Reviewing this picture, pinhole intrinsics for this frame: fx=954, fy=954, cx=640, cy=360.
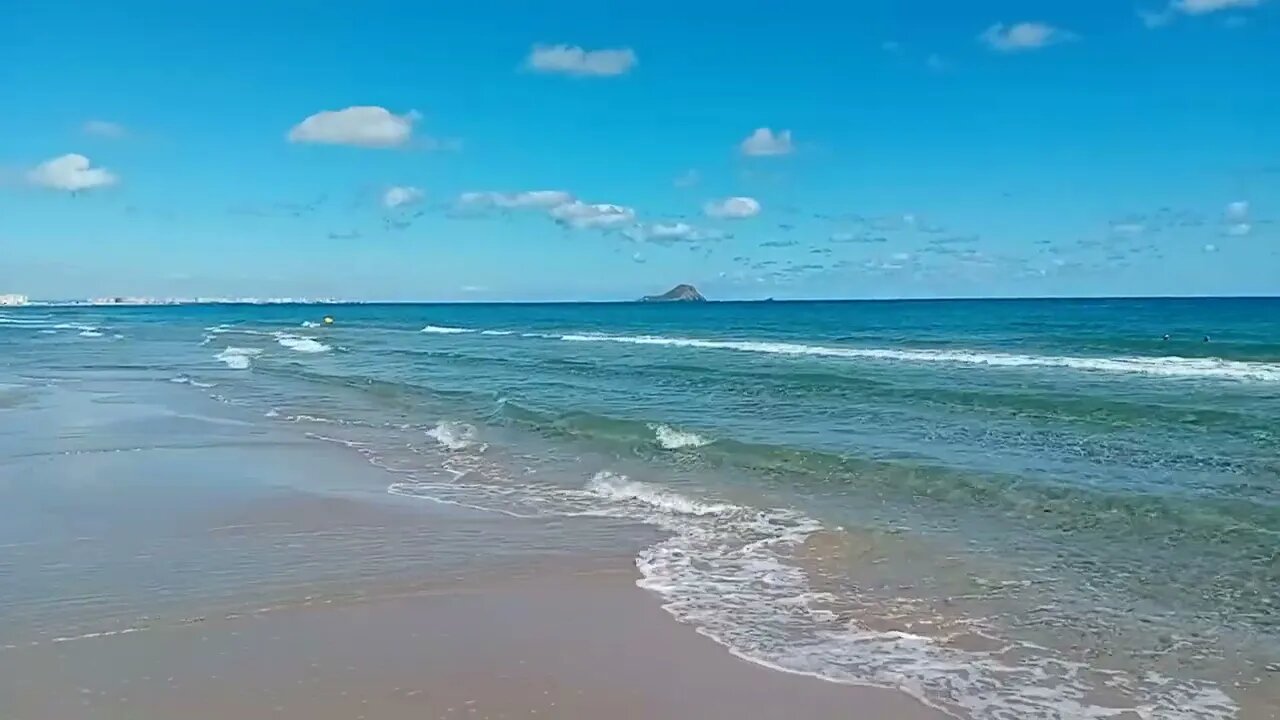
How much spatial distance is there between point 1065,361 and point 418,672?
2933 cm

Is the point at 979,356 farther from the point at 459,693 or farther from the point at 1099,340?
the point at 459,693

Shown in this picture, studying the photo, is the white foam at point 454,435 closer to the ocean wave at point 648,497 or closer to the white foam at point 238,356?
the ocean wave at point 648,497

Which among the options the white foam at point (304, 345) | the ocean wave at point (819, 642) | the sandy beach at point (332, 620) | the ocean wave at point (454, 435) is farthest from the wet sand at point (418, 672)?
the white foam at point (304, 345)

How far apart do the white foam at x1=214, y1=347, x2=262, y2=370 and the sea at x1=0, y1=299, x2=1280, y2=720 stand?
533 centimetres

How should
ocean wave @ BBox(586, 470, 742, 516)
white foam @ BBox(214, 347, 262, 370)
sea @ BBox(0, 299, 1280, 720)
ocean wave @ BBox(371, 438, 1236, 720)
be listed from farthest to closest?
white foam @ BBox(214, 347, 262, 370) → ocean wave @ BBox(586, 470, 742, 516) → sea @ BBox(0, 299, 1280, 720) → ocean wave @ BBox(371, 438, 1236, 720)

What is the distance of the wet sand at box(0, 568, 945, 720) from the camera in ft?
18.6

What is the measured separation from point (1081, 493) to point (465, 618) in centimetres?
790

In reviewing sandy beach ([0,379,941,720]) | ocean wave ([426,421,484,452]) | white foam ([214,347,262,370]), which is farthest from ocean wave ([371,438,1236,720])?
white foam ([214,347,262,370])

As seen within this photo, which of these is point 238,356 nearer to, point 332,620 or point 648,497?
point 648,497

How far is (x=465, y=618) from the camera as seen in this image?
7379 millimetres

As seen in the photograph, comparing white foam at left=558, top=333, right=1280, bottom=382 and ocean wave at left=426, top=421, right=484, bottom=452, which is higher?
→ white foam at left=558, top=333, right=1280, bottom=382

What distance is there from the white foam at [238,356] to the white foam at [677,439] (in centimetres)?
2165

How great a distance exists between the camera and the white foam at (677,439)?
613 inches

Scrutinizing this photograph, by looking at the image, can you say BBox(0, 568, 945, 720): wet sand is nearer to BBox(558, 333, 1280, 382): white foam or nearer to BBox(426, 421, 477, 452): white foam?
BBox(426, 421, 477, 452): white foam
